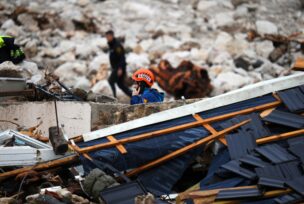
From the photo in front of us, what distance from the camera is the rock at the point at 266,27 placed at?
18766mm

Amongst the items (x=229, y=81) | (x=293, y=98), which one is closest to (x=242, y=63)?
(x=229, y=81)

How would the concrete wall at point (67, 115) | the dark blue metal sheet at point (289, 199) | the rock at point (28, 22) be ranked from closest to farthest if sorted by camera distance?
the dark blue metal sheet at point (289, 199)
the concrete wall at point (67, 115)
the rock at point (28, 22)

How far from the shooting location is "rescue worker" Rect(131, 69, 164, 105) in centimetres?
944

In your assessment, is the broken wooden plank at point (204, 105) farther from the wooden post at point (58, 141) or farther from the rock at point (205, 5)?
the rock at point (205, 5)

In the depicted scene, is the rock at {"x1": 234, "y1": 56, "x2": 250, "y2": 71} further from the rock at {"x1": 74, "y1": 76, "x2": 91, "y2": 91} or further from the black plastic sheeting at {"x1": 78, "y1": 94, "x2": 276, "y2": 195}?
the black plastic sheeting at {"x1": 78, "y1": 94, "x2": 276, "y2": 195}

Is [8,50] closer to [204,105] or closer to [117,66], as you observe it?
[204,105]

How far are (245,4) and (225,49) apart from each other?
331cm

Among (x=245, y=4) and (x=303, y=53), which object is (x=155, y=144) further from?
(x=245, y=4)

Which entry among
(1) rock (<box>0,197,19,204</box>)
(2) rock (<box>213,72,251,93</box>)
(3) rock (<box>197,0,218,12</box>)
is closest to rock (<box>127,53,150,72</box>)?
(2) rock (<box>213,72,251,93</box>)

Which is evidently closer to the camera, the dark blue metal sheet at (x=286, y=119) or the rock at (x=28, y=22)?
the dark blue metal sheet at (x=286, y=119)

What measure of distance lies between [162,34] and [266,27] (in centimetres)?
294

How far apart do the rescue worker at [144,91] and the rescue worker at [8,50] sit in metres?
1.88

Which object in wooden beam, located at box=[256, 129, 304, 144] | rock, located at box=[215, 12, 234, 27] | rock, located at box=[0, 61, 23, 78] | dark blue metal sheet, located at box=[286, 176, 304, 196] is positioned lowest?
dark blue metal sheet, located at box=[286, 176, 304, 196]

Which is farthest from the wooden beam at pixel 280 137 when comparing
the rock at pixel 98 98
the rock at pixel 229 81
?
the rock at pixel 229 81
